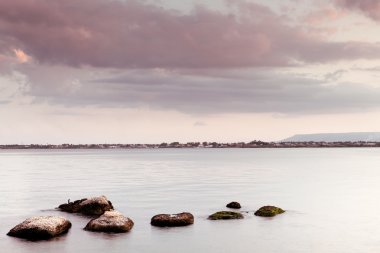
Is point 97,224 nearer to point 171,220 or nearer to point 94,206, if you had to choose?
point 171,220

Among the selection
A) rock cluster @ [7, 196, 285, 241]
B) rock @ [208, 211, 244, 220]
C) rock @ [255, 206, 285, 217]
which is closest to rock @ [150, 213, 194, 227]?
rock cluster @ [7, 196, 285, 241]

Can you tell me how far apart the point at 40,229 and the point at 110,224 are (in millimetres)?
4400

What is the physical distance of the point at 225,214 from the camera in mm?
37719

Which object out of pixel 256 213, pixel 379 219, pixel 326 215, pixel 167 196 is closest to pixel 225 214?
pixel 256 213

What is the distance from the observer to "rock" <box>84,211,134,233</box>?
3183 cm

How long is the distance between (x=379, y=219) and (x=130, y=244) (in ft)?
71.9

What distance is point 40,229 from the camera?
29.9 m

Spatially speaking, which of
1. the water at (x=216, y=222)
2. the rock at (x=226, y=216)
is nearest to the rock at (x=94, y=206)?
the water at (x=216, y=222)

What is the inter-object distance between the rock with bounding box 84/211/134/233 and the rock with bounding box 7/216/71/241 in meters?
2.09

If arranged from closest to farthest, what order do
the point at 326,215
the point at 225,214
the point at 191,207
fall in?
1. the point at 225,214
2. the point at 326,215
3. the point at 191,207

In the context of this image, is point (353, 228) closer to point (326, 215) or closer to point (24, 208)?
point (326, 215)

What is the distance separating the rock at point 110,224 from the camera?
1253 inches

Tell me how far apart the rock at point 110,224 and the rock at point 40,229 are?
209 centimetres

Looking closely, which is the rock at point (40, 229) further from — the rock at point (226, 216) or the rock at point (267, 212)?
the rock at point (267, 212)
